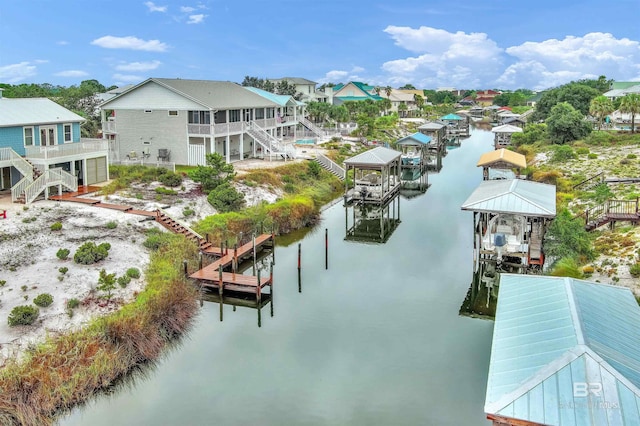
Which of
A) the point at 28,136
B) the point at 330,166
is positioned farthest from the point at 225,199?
the point at 330,166

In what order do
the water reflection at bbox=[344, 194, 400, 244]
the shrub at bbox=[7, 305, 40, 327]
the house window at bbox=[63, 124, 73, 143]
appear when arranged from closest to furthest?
1. the shrub at bbox=[7, 305, 40, 327]
2. the house window at bbox=[63, 124, 73, 143]
3. the water reflection at bbox=[344, 194, 400, 244]

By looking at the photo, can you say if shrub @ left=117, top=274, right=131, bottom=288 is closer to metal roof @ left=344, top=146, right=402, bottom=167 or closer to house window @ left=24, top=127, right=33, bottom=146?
house window @ left=24, top=127, right=33, bottom=146

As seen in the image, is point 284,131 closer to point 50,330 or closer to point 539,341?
point 50,330

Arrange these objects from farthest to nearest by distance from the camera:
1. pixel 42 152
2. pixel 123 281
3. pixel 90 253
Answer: pixel 42 152 → pixel 90 253 → pixel 123 281

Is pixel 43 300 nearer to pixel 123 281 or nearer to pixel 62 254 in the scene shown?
pixel 123 281

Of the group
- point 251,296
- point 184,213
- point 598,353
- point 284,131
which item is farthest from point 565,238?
point 284,131

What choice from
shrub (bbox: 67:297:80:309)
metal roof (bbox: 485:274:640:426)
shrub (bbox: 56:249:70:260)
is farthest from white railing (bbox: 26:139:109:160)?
metal roof (bbox: 485:274:640:426)
